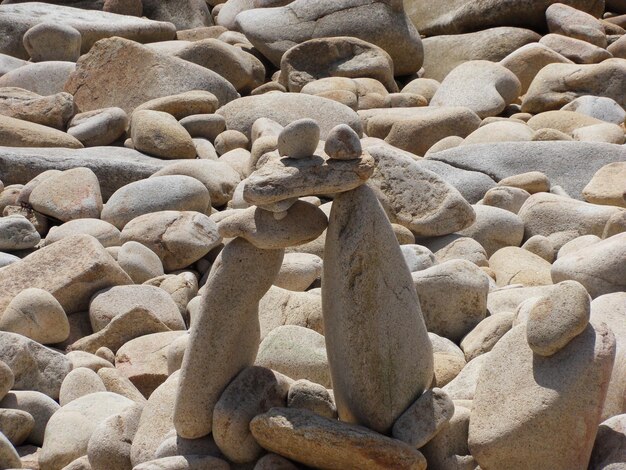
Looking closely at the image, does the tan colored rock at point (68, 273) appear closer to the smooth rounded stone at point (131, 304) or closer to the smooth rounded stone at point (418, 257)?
the smooth rounded stone at point (131, 304)

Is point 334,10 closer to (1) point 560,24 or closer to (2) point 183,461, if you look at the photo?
(1) point 560,24

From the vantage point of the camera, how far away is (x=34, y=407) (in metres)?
5.47

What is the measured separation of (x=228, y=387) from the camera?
4.29 meters

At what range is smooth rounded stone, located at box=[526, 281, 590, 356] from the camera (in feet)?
13.5

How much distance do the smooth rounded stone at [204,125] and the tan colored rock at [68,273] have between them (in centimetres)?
342

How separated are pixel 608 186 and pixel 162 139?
12.2ft

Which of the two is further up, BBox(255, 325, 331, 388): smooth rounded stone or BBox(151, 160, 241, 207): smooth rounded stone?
BBox(255, 325, 331, 388): smooth rounded stone

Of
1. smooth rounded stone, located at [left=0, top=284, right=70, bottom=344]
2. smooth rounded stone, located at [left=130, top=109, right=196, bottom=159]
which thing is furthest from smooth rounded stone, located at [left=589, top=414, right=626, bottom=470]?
smooth rounded stone, located at [left=130, top=109, right=196, bottom=159]

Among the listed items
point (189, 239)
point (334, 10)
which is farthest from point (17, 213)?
point (334, 10)

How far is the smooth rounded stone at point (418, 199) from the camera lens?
767cm

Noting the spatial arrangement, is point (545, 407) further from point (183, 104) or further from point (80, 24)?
point (80, 24)

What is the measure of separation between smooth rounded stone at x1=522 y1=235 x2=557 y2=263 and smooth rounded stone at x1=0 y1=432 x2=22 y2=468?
402cm

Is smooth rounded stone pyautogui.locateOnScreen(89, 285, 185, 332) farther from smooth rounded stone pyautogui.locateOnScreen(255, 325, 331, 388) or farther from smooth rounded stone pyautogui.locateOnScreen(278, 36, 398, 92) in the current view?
smooth rounded stone pyautogui.locateOnScreen(278, 36, 398, 92)

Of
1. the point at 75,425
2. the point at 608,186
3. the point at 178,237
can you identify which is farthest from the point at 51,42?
the point at 75,425
